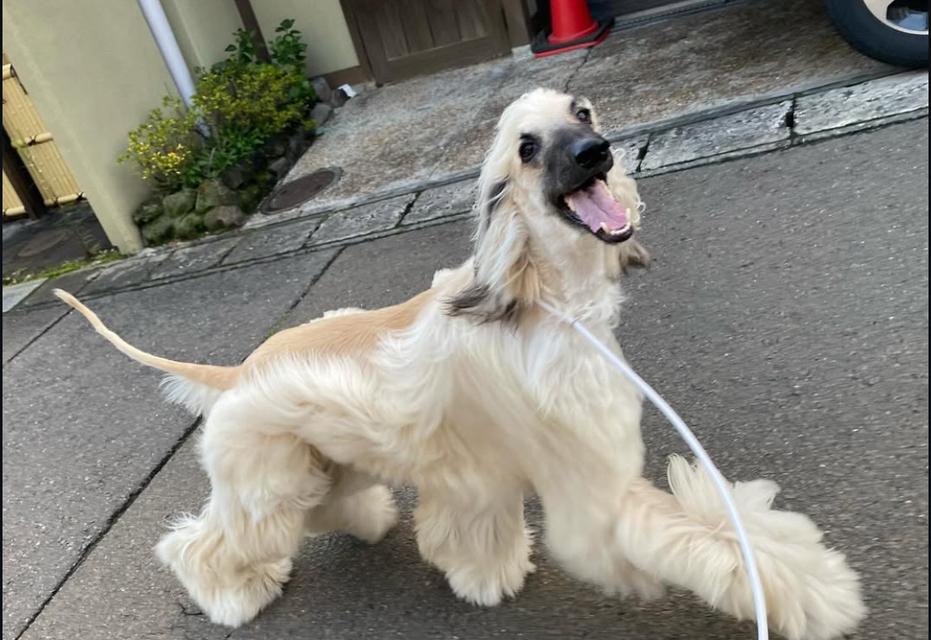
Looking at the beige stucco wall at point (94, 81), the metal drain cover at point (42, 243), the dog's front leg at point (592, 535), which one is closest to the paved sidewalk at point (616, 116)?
the beige stucco wall at point (94, 81)

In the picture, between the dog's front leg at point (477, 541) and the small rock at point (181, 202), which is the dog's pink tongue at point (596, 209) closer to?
the dog's front leg at point (477, 541)

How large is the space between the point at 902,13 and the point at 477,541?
3871 millimetres

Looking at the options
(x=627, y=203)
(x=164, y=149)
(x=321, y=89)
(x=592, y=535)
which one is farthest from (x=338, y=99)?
(x=592, y=535)

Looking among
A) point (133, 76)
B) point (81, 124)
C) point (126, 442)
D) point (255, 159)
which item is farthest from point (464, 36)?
point (126, 442)

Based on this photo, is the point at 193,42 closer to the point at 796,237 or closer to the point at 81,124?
the point at 81,124

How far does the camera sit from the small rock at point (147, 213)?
6.44 metres

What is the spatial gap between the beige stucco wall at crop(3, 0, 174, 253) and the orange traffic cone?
3.38m

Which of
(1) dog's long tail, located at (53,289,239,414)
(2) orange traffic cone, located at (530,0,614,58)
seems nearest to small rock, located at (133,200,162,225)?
(2) orange traffic cone, located at (530,0,614,58)

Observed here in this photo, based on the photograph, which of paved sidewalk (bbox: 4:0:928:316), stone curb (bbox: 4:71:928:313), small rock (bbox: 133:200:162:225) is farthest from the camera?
small rock (bbox: 133:200:162:225)

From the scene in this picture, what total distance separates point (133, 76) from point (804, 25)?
521 cm

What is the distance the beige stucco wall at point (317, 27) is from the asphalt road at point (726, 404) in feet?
13.0

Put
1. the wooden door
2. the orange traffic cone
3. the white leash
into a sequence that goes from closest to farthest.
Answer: the white leash < the orange traffic cone < the wooden door

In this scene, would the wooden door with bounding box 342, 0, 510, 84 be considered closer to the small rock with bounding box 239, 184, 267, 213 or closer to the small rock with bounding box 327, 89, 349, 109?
the small rock with bounding box 327, 89, 349, 109

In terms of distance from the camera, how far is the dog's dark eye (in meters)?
1.95
